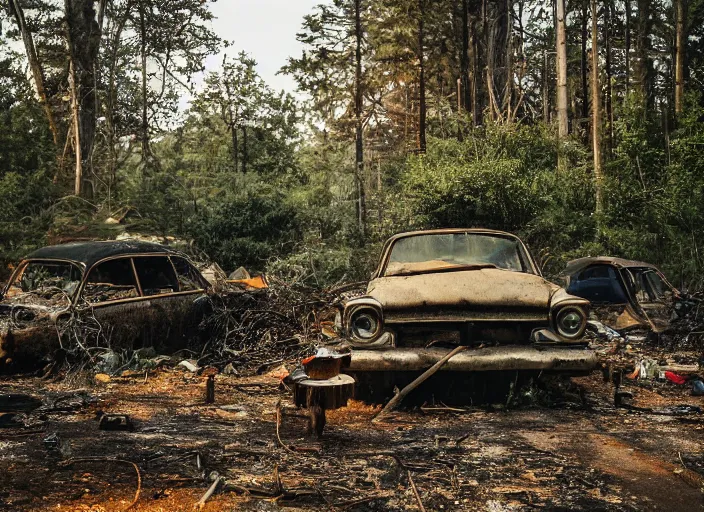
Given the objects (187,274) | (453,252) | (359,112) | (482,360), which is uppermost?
(359,112)

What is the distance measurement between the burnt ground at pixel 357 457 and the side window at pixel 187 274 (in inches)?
102

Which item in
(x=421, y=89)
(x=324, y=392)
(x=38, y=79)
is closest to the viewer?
(x=324, y=392)

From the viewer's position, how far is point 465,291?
5090 millimetres

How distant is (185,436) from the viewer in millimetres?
4414

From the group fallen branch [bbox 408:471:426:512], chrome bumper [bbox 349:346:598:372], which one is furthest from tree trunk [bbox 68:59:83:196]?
fallen branch [bbox 408:471:426:512]

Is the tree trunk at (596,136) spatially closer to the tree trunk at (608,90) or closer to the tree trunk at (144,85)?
the tree trunk at (608,90)

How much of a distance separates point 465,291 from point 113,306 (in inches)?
161

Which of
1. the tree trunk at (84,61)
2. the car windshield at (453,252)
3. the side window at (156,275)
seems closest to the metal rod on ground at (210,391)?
the car windshield at (453,252)

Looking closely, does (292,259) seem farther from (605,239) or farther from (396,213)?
(605,239)

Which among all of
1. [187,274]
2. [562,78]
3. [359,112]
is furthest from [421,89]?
[187,274]

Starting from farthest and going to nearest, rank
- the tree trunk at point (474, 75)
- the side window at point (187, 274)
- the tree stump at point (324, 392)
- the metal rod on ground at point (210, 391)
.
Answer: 1. the tree trunk at point (474, 75)
2. the side window at point (187, 274)
3. the metal rod on ground at point (210, 391)
4. the tree stump at point (324, 392)

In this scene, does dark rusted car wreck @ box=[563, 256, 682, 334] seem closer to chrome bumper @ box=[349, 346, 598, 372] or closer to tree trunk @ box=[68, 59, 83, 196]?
chrome bumper @ box=[349, 346, 598, 372]

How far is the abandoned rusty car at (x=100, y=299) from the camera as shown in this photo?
630 cm

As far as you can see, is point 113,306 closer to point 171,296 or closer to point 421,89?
point 171,296
